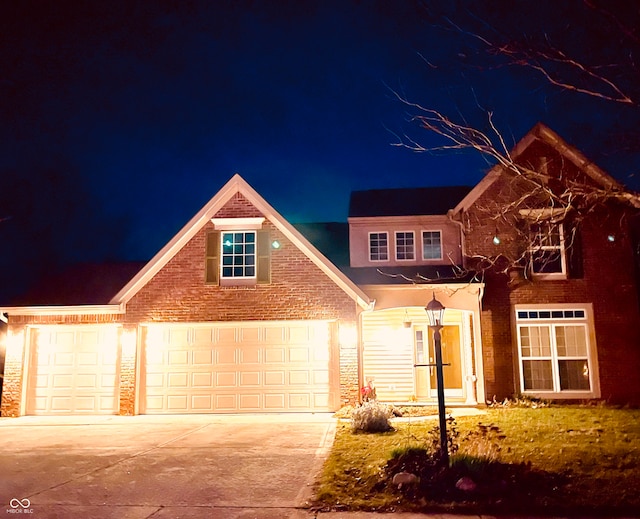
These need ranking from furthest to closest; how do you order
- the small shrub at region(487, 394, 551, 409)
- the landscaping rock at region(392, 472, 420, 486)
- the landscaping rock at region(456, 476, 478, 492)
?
1. the small shrub at region(487, 394, 551, 409)
2. the landscaping rock at region(392, 472, 420, 486)
3. the landscaping rock at region(456, 476, 478, 492)

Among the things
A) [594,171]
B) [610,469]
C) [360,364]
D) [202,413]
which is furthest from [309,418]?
[594,171]

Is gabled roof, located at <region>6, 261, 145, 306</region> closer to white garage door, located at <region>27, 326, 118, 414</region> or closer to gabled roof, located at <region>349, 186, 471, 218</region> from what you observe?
white garage door, located at <region>27, 326, 118, 414</region>

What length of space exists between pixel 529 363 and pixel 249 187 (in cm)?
901

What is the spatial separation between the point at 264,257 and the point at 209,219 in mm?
1889

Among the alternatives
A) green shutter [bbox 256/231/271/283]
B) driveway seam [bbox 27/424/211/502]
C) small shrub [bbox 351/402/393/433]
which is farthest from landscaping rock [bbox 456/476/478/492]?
green shutter [bbox 256/231/271/283]

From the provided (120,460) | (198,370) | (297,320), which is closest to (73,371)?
(198,370)

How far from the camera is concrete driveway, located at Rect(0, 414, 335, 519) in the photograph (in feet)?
21.7

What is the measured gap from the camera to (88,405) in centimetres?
1512

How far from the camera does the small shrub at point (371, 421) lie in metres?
11.1

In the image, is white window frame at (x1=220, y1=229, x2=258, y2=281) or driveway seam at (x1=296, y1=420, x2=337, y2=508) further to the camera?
white window frame at (x1=220, y1=229, x2=258, y2=281)

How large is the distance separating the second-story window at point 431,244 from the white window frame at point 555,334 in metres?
2.91

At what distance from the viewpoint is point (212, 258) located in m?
15.4

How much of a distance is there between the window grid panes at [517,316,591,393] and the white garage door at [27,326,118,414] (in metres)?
11.1

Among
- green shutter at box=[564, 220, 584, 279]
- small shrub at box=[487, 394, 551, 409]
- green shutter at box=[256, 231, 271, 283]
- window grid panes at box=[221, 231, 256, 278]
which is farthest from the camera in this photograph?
green shutter at box=[564, 220, 584, 279]
